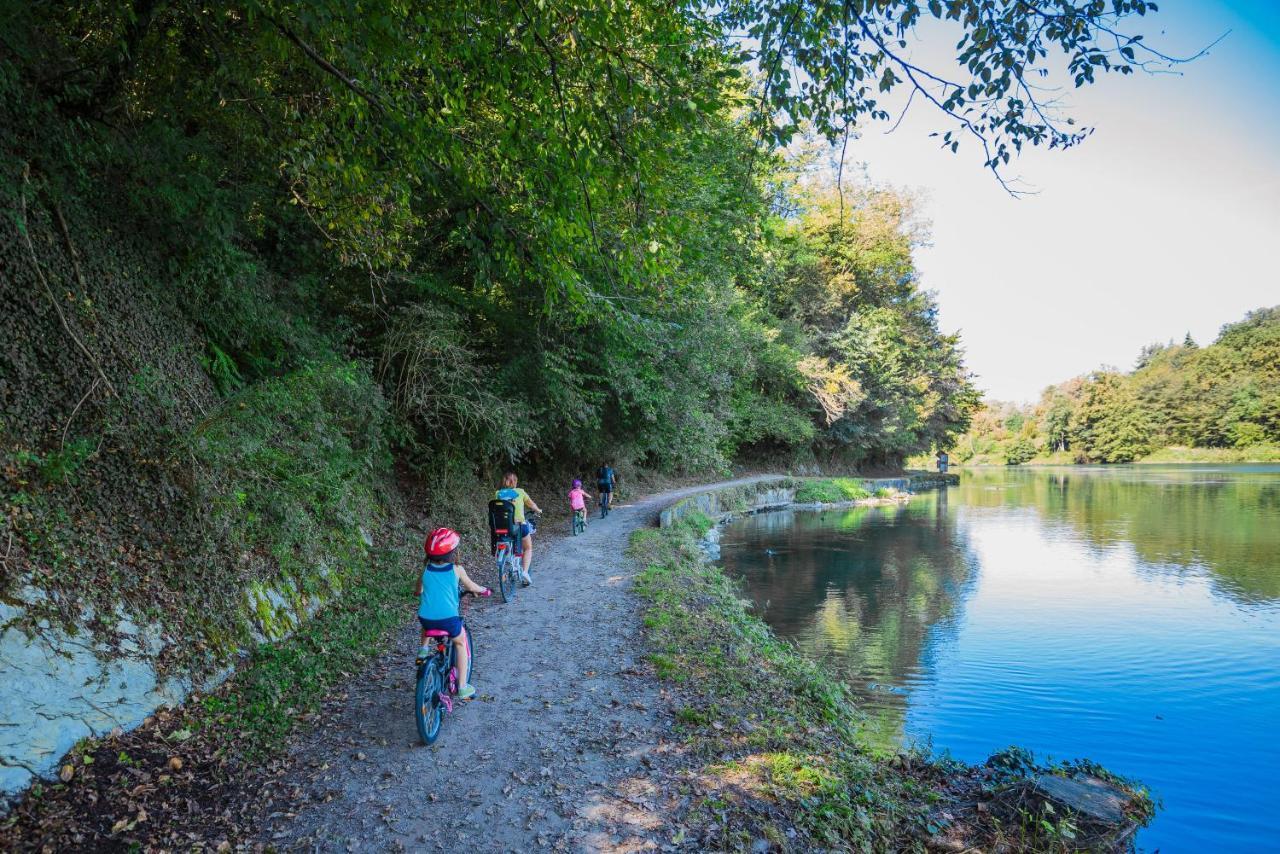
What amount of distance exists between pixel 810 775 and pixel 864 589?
10.3 metres

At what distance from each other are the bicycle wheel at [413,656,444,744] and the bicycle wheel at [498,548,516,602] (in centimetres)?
395

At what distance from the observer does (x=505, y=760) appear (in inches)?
174

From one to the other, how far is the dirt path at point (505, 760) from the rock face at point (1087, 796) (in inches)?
107

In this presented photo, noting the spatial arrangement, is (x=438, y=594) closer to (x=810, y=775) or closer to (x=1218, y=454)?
(x=810, y=775)

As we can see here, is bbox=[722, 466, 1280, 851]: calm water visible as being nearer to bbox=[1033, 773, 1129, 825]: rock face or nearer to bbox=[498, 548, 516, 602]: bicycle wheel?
bbox=[1033, 773, 1129, 825]: rock face

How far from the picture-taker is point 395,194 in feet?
25.7

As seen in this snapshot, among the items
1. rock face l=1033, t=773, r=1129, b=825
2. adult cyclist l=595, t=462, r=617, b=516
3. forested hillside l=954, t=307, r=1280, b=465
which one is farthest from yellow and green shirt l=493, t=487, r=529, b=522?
forested hillside l=954, t=307, r=1280, b=465

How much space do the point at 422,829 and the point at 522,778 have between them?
726 mm

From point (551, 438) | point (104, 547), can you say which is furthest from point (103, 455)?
point (551, 438)

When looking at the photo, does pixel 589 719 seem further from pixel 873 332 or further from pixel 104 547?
pixel 873 332

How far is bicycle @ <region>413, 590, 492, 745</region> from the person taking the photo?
4539 mm

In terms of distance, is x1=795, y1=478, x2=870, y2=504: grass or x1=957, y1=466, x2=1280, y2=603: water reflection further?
x1=795, y1=478, x2=870, y2=504: grass

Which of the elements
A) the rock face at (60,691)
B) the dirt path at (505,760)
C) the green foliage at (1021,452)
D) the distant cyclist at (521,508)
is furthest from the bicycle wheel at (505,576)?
the green foliage at (1021,452)

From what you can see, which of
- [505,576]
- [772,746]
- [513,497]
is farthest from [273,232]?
[772,746]
